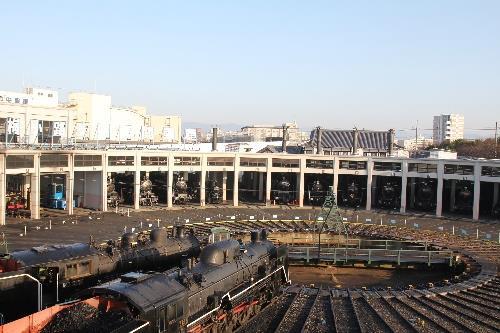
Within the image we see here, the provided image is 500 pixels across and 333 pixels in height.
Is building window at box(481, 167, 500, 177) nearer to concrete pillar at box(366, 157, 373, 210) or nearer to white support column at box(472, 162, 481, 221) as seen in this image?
white support column at box(472, 162, 481, 221)

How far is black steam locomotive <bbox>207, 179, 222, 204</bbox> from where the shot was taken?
227 ft

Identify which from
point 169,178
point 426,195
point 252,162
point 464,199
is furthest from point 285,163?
point 464,199

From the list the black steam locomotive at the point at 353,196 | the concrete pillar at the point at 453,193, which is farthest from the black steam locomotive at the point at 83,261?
the concrete pillar at the point at 453,193

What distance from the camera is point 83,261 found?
2091 centimetres

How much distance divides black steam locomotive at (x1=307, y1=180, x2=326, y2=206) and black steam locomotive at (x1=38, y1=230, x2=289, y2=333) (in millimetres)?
41957

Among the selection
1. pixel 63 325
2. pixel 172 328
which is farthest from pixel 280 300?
pixel 63 325

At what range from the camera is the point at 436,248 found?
43.6 m

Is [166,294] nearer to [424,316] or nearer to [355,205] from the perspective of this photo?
[424,316]

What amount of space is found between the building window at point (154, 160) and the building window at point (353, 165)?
24.3 metres

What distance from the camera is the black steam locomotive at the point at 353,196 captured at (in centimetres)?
6988

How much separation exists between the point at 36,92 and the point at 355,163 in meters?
58.9

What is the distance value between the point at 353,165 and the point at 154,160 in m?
27.1

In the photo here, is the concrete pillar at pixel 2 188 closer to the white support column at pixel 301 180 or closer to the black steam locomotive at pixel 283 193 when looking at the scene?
the black steam locomotive at pixel 283 193

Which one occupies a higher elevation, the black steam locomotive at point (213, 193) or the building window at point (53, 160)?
the building window at point (53, 160)
